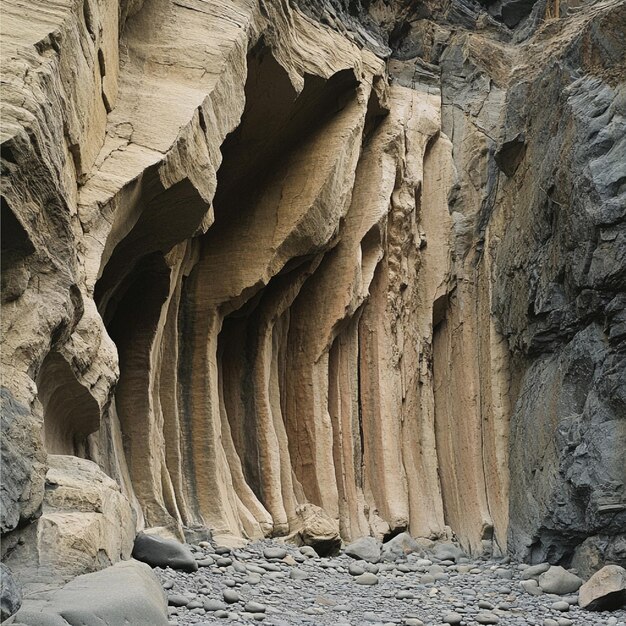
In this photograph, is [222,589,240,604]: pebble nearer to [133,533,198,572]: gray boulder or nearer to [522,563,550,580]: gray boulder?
[133,533,198,572]: gray boulder

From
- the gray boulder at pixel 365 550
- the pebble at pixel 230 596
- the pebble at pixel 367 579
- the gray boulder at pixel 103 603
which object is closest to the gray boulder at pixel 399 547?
the gray boulder at pixel 365 550

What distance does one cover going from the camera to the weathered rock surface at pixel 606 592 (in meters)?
7.34

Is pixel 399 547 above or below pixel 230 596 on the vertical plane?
above

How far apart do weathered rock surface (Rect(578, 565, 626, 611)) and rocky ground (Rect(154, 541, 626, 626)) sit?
0.09 metres

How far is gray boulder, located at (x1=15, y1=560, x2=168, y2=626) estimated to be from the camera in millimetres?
3297

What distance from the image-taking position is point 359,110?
11352mm

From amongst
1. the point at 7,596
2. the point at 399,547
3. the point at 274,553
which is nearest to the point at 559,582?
the point at 399,547

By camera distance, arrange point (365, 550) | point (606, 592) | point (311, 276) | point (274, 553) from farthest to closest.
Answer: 1. point (311, 276)
2. point (365, 550)
3. point (274, 553)
4. point (606, 592)

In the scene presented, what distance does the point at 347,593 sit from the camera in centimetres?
691

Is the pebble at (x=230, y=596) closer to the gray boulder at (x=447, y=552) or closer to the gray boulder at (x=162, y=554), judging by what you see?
the gray boulder at (x=162, y=554)

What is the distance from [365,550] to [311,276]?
12.0ft

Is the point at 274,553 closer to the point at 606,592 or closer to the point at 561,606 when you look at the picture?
the point at 561,606

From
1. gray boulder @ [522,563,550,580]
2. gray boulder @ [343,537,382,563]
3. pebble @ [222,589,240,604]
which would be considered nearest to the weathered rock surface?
gray boulder @ [522,563,550,580]

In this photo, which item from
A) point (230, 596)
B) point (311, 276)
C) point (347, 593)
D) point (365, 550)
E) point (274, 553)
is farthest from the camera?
point (311, 276)
